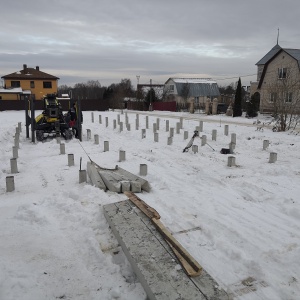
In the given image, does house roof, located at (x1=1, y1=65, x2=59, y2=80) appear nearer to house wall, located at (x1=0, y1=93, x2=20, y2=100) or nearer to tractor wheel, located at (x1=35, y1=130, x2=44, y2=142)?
house wall, located at (x1=0, y1=93, x2=20, y2=100)

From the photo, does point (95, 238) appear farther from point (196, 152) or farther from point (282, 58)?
point (282, 58)

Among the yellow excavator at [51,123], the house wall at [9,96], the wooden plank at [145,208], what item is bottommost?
the wooden plank at [145,208]

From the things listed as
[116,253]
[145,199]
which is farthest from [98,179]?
[116,253]

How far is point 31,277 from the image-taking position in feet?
12.2

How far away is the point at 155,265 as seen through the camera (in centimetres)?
374

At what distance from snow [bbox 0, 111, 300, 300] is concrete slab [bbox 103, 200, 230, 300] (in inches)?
7.6

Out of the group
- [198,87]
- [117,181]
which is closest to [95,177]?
[117,181]

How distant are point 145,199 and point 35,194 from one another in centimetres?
236

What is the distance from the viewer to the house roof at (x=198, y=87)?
54.1 meters

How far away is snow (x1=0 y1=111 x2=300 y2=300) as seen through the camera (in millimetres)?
3666

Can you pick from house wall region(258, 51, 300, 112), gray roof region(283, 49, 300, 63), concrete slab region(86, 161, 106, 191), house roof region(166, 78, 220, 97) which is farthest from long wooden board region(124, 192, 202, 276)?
house roof region(166, 78, 220, 97)

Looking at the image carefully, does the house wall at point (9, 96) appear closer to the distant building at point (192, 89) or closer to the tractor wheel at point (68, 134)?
the distant building at point (192, 89)

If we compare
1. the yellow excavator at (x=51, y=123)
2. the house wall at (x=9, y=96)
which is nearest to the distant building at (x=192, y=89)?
the house wall at (x=9, y=96)

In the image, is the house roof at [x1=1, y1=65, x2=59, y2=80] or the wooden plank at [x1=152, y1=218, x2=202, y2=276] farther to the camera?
the house roof at [x1=1, y1=65, x2=59, y2=80]
